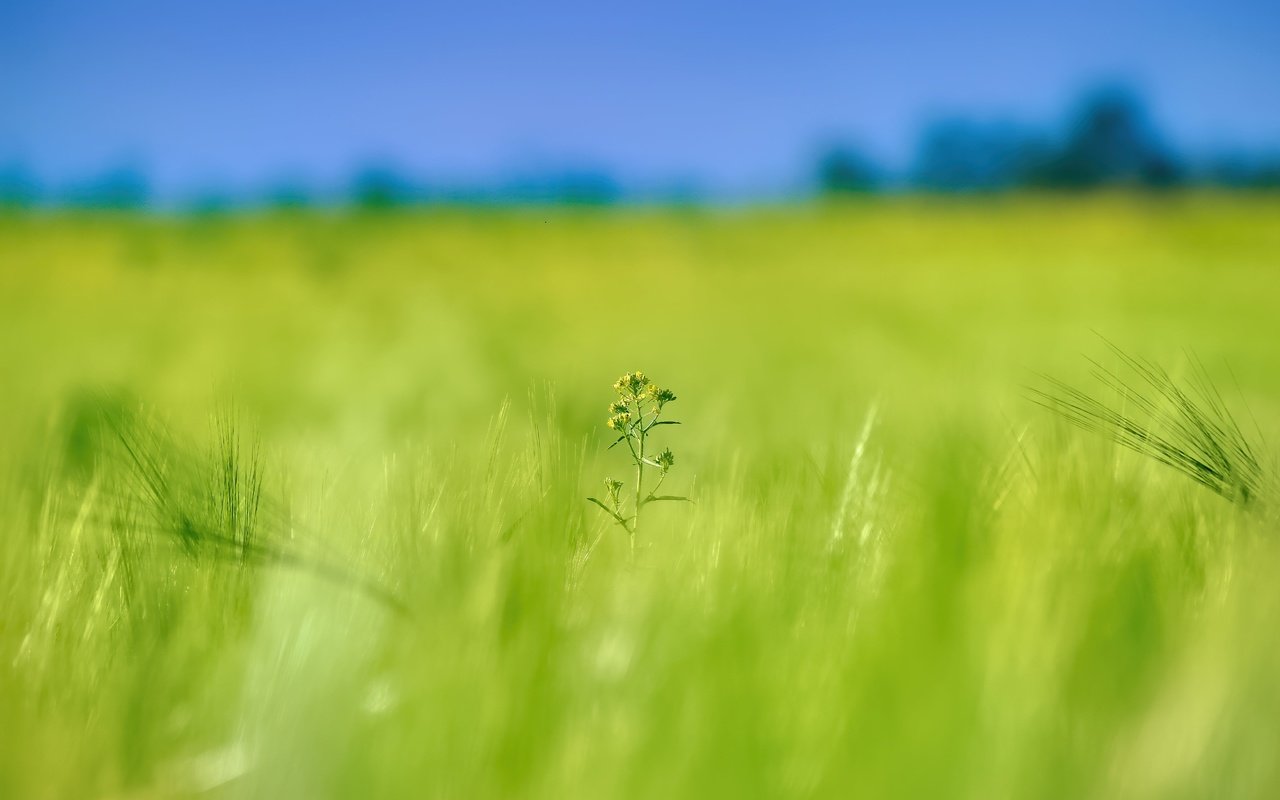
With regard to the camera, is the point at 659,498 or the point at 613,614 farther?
the point at 659,498

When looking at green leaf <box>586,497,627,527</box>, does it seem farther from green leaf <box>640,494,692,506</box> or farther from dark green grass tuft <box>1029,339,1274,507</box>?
dark green grass tuft <box>1029,339,1274,507</box>

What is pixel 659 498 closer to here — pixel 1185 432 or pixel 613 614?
pixel 613 614

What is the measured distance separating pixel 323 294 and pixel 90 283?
1.61m

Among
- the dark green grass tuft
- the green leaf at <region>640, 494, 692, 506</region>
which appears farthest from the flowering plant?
the dark green grass tuft

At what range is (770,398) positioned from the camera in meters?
3.88

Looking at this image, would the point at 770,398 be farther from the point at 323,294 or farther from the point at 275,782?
the point at 323,294

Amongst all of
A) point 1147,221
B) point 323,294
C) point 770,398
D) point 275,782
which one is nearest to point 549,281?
point 323,294

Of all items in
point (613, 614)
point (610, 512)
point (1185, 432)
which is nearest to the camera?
point (613, 614)

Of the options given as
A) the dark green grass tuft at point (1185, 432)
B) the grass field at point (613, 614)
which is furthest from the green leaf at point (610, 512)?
the dark green grass tuft at point (1185, 432)

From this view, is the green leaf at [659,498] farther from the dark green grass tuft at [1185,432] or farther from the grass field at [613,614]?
the dark green grass tuft at [1185,432]

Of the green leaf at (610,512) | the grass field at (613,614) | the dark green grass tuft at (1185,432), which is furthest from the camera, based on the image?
the green leaf at (610,512)

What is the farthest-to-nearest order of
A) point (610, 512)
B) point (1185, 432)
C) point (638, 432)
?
1. point (638, 432)
2. point (610, 512)
3. point (1185, 432)

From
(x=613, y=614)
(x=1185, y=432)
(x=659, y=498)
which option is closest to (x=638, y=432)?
(x=659, y=498)

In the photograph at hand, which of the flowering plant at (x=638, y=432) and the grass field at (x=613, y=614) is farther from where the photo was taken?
the flowering plant at (x=638, y=432)
